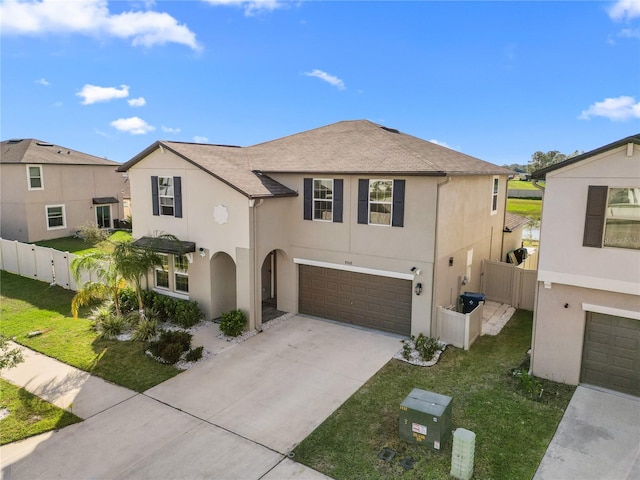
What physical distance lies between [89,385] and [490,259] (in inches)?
607

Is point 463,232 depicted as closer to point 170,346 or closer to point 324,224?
point 324,224

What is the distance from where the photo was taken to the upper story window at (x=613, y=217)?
942 cm

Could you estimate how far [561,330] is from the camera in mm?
10727

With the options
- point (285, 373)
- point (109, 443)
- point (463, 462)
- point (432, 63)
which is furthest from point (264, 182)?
point (432, 63)

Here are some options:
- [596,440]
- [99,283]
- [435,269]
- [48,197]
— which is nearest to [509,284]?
[435,269]

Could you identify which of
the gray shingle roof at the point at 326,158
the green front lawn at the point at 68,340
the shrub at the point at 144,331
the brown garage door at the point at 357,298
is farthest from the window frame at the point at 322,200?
the green front lawn at the point at 68,340

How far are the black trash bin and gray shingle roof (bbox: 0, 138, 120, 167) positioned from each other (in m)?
26.5

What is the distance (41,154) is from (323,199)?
23.2 m

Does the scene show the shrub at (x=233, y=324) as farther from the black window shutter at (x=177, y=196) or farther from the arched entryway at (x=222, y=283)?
the black window shutter at (x=177, y=196)

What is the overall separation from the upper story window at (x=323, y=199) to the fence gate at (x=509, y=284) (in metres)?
6.97

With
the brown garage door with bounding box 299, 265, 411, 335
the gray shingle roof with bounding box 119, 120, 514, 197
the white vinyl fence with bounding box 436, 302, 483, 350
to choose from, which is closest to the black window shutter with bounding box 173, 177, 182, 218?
the gray shingle roof with bounding box 119, 120, 514, 197

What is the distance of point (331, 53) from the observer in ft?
77.1

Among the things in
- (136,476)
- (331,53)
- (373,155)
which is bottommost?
(136,476)

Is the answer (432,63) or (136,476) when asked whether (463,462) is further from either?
(432,63)
